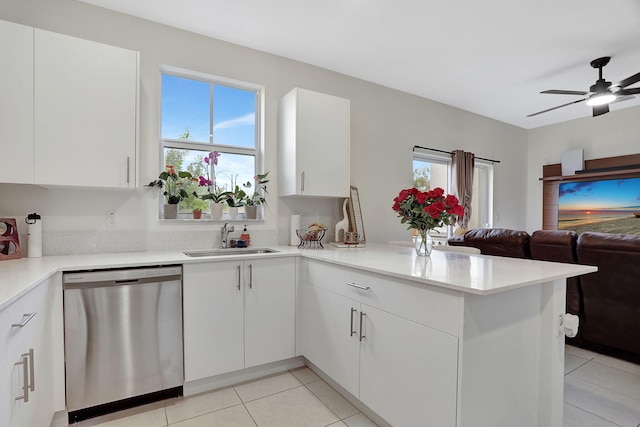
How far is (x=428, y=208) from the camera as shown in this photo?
207cm

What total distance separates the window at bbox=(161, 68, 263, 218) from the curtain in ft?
9.36

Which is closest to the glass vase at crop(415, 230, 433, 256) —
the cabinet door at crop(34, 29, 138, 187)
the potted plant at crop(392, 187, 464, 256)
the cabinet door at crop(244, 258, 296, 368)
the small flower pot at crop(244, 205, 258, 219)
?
the potted plant at crop(392, 187, 464, 256)

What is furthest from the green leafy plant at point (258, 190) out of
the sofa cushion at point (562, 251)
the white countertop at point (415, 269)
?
the sofa cushion at point (562, 251)

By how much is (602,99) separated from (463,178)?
5.41ft

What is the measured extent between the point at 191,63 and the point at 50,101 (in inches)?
43.0

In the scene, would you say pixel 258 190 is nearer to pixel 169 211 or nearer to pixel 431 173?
pixel 169 211

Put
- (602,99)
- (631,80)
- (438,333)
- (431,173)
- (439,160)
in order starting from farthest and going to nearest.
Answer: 1. (431,173)
2. (439,160)
3. (602,99)
4. (631,80)
5. (438,333)

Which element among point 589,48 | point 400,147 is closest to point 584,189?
point 589,48

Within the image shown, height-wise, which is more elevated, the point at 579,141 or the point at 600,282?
the point at 579,141

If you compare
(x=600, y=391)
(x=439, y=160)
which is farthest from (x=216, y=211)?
(x=439, y=160)

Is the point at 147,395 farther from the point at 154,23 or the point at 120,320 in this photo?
the point at 154,23

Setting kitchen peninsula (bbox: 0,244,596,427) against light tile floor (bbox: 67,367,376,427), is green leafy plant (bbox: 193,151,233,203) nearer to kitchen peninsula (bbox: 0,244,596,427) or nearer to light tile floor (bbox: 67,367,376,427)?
kitchen peninsula (bbox: 0,244,596,427)

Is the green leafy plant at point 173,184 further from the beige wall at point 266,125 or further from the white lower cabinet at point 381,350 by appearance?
the white lower cabinet at point 381,350

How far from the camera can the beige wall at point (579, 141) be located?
179 inches
